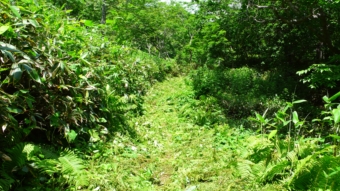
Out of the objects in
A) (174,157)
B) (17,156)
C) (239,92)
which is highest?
(17,156)

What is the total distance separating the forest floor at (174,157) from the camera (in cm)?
338

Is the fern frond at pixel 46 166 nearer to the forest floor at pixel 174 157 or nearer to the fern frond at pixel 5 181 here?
the fern frond at pixel 5 181

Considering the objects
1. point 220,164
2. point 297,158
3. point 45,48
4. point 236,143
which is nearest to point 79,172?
point 45,48

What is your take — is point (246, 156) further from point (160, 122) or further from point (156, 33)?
point (156, 33)

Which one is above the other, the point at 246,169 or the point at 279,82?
the point at 246,169

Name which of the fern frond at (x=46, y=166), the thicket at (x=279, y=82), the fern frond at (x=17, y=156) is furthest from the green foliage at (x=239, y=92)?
the fern frond at (x=17, y=156)

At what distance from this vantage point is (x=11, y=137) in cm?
273

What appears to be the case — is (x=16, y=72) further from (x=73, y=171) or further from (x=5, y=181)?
(x=73, y=171)

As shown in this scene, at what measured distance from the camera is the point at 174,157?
4492 millimetres

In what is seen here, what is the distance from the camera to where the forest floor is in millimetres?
3379

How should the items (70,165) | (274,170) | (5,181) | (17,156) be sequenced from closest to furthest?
(5,181) < (17,156) < (274,170) < (70,165)

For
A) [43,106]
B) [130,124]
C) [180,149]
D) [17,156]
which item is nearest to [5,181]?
[17,156]

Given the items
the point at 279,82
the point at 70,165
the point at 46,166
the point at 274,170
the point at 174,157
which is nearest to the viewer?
the point at 46,166

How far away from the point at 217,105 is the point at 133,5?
11601mm
